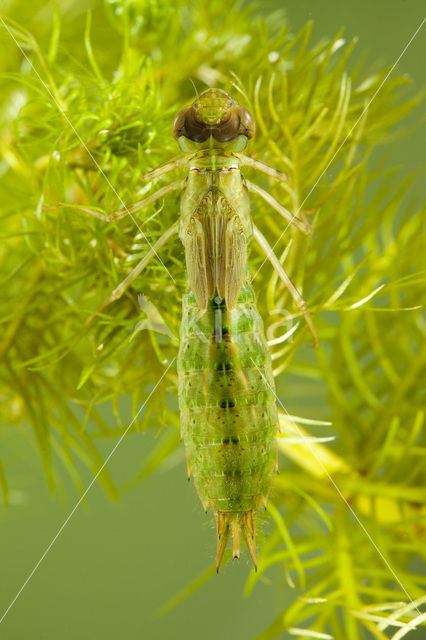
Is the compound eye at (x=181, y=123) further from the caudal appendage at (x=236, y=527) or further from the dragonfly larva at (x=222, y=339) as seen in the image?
the caudal appendage at (x=236, y=527)

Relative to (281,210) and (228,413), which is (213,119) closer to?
(281,210)

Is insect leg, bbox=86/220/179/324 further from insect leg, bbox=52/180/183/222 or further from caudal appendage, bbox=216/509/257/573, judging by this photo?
caudal appendage, bbox=216/509/257/573

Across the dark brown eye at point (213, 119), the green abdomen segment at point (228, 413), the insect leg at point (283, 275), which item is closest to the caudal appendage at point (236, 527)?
the green abdomen segment at point (228, 413)

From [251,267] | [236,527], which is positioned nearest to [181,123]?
[251,267]

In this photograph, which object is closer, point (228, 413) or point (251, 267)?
point (228, 413)

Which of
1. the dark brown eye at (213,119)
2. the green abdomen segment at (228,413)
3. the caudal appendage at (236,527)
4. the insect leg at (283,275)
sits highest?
the dark brown eye at (213,119)

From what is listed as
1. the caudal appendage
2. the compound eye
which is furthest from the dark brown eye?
the caudal appendage

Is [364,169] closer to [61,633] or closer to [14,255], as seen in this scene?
[14,255]
